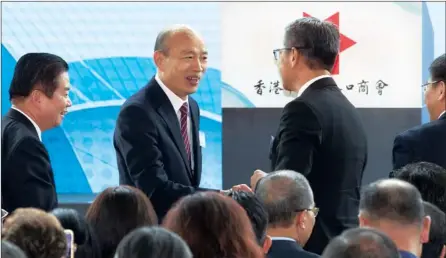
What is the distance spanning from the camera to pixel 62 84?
313 cm

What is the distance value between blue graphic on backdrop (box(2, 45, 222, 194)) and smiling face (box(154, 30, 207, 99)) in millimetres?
1577

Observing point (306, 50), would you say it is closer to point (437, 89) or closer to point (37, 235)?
point (437, 89)

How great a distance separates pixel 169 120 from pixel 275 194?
0.74m

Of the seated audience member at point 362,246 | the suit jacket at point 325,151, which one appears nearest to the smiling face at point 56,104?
the suit jacket at point 325,151

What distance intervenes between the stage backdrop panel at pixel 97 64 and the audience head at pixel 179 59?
5.08 ft

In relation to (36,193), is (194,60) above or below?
above

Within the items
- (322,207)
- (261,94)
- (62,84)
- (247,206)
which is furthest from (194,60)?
(261,94)

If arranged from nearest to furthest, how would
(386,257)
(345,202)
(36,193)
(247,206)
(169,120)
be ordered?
1. (386,257)
2. (247,206)
3. (36,193)
4. (345,202)
5. (169,120)

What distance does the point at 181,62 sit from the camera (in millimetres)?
3334

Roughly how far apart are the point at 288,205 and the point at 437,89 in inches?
41.6

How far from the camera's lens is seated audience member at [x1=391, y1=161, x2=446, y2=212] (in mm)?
2916

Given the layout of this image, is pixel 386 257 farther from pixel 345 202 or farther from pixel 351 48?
pixel 351 48

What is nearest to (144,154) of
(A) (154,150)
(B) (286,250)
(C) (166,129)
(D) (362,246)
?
(A) (154,150)

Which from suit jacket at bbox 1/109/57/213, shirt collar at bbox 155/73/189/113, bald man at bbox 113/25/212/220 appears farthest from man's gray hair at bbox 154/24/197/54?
suit jacket at bbox 1/109/57/213
